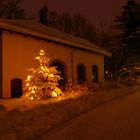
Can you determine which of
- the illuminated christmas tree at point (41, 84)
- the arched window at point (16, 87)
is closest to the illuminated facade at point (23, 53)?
the arched window at point (16, 87)

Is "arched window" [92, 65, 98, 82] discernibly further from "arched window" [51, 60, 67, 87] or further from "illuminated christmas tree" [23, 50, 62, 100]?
"illuminated christmas tree" [23, 50, 62, 100]

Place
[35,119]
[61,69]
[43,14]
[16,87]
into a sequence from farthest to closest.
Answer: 1. [43,14]
2. [61,69]
3. [16,87]
4. [35,119]

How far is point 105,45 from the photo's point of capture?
113 ft

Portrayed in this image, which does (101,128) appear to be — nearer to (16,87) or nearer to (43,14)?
(16,87)

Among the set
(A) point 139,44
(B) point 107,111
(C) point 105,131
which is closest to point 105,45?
(A) point 139,44

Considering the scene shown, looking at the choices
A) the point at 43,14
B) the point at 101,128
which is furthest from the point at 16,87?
the point at 43,14

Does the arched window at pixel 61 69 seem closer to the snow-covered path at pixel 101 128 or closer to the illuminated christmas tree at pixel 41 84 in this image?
the illuminated christmas tree at pixel 41 84

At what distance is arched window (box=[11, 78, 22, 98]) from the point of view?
44.5 ft

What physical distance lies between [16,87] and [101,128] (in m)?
7.69

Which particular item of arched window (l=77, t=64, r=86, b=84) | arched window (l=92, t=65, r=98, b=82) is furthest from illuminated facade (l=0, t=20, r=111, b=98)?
arched window (l=92, t=65, r=98, b=82)

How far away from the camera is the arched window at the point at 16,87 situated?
1355cm

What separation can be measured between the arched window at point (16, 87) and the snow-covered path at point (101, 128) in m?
5.56

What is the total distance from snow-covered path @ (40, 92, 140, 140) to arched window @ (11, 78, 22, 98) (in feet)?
18.2

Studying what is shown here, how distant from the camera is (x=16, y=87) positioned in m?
13.8
